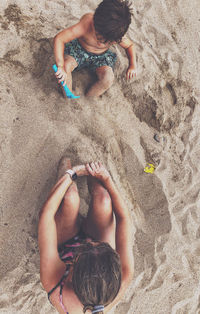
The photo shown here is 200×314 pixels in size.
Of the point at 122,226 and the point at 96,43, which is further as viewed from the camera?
the point at 96,43

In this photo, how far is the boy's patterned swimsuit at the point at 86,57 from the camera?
1.88m

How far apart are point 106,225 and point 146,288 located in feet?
2.54

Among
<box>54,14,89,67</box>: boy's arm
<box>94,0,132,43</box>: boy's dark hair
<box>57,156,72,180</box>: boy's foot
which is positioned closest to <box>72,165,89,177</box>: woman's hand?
<box>57,156,72,180</box>: boy's foot

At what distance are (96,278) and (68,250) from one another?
467 millimetres

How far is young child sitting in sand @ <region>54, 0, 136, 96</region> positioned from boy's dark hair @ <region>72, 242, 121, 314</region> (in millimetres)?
1157

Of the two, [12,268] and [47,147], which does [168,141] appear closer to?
[47,147]

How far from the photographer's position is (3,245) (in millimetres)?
1771

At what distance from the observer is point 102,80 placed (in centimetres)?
196

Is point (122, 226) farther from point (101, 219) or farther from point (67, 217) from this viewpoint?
point (67, 217)

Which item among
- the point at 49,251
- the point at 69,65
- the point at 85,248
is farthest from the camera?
the point at 69,65

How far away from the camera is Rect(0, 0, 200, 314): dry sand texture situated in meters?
1.84

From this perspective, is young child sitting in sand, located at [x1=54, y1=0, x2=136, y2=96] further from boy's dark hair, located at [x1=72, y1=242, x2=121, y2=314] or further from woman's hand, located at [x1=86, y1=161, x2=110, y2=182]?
boy's dark hair, located at [x1=72, y1=242, x2=121, y2=314]

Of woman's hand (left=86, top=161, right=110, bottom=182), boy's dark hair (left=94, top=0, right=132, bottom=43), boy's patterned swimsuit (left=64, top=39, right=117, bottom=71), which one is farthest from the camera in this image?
boy's patterned swimsuit (left=64, top=39, right=117, bottom=71)

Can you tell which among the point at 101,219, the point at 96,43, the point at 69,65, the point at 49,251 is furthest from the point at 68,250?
the point at 96,43
